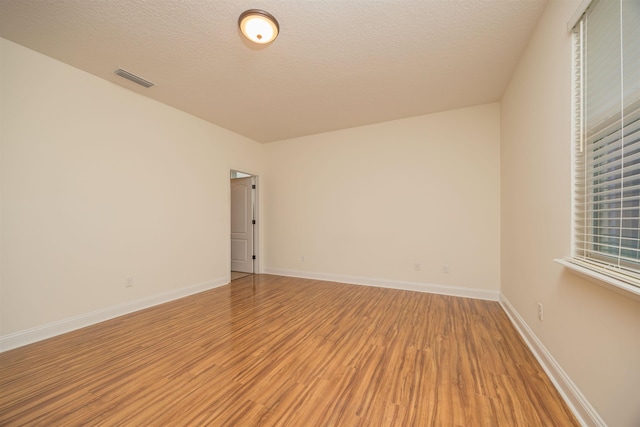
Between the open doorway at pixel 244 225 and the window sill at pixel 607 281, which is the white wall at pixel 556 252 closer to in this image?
the window sill at pixel 607 281

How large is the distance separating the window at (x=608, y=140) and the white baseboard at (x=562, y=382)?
0.77m

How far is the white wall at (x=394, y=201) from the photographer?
11.6ft

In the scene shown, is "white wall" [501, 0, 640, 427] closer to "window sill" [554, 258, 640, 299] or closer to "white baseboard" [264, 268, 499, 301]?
"window sill" [554, 258, 640, 299]

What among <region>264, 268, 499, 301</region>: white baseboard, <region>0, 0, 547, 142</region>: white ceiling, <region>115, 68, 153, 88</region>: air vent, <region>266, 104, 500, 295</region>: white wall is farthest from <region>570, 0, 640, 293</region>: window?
<region>115, 68, 153, 88</region>: air vent

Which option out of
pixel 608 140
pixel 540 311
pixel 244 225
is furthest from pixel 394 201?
pixel 244 225

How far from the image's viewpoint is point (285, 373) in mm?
1803

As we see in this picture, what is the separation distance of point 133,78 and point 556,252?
175 inches

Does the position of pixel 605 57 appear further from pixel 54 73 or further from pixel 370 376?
pixel 54 73

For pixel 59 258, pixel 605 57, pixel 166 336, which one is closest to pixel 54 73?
pixel 59 258

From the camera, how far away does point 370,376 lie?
1.78 meters

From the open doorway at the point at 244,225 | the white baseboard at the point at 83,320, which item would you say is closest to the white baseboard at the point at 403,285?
the open doorway at the point at 244,225

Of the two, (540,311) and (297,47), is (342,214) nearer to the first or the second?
(297,47)

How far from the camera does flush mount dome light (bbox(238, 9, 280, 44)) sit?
1853mm

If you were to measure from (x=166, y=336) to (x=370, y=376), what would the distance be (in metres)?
2.06
